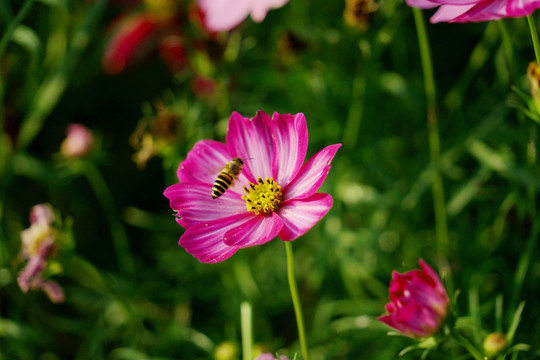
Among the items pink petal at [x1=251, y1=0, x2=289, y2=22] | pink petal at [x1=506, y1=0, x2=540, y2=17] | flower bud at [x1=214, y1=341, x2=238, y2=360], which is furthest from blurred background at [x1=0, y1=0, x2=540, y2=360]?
pink petal at [x1=506, y1=0, x2=540, y2=17]

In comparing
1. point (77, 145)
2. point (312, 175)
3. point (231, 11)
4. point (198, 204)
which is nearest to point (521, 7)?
point (312, 175)

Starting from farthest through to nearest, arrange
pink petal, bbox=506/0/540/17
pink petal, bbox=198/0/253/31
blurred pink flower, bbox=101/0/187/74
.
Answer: blurred pink flower, bbox=101/0/187/74 → pink petal, bbox=198/0/253/31 → pink petal, bbox=506/0/540/17

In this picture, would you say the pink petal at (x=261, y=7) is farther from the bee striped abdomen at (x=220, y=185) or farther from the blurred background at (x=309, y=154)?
the bee striped abdomen at (x=220, y=185)

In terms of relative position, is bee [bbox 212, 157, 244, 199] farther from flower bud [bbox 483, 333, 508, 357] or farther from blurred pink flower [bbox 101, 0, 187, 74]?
blurred pink flower [bbox 101, 0, 187, 74]


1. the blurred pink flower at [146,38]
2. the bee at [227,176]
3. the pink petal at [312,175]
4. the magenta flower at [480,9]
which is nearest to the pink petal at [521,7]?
the magenta flower at [480,9]

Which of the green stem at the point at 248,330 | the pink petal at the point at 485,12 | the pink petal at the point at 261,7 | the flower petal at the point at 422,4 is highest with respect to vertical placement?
the pink petal at the point at 261,7
